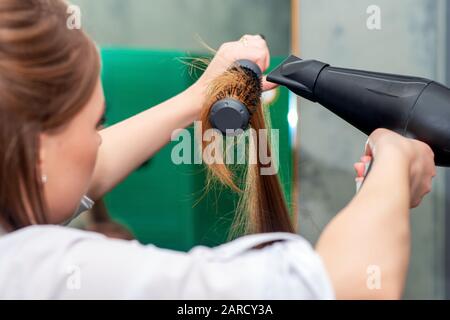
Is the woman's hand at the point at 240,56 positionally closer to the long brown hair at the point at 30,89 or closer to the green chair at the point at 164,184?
the green chair at the point at 164,184

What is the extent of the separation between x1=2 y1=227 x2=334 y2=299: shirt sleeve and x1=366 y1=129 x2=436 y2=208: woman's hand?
16 cm

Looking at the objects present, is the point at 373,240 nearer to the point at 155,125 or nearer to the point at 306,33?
the point at 155,125

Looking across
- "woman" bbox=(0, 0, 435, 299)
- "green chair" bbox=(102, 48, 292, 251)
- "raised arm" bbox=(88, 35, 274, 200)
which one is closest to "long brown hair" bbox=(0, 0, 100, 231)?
"woman" bbox=(0, 0, 435, 299)

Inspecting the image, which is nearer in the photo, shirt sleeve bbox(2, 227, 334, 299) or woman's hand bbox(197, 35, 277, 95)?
shirt sleeve bbox(2, 227, 334, 299)

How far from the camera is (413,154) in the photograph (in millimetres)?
486

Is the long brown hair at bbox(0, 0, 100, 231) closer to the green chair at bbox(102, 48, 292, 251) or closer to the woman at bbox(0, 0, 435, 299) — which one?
the woman at bbox(0, 0, 435, 299)

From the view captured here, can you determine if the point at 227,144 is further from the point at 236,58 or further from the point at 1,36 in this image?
the point at 1,36

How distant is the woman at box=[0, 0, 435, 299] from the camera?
0.38 metres

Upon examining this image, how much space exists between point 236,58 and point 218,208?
0.98 feet

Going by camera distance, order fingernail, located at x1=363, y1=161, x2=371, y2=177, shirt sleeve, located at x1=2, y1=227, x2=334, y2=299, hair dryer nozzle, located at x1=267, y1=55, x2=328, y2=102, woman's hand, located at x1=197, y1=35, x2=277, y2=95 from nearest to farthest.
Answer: shirt sleeve, located at x1=2, y1=227, x2=334, y2=299 → fingernail, located at x1=363, y1=161, x2=371, y2=177 → hair dryer nozzle, located at x1=267, y1=55, x2=328, y2=102 → woman's hand, located at x1=197, y1=35, x2=277, y2=95

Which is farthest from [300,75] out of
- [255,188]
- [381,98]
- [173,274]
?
[173,274]

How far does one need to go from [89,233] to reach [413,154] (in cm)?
34
